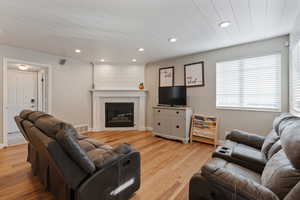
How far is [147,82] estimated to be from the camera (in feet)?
16.9

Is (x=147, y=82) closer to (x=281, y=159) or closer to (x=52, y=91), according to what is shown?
(x=52, y=91)

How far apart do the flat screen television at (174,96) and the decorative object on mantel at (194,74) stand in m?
0.29

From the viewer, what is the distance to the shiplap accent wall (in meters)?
5.04

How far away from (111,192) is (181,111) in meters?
2.76

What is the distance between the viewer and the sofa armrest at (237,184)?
0.92 meters

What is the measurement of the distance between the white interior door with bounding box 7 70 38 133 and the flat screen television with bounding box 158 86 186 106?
174 inches

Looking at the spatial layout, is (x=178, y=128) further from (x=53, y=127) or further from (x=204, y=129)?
(x=53, y=127)

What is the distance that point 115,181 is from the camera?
1.47 m

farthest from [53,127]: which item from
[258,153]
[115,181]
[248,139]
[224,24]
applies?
[224,24]

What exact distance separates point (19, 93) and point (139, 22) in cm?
477

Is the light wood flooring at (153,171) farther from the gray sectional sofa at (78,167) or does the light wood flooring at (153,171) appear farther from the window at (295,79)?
the window at (295,79)

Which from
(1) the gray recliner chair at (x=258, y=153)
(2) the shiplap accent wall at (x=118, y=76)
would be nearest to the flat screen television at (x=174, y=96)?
(2) the shiplap accent wall at (x=118, y=76)

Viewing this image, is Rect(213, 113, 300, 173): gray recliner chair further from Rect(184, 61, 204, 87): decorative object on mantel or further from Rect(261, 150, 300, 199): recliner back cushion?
Rect(184, 61, 204, 87): decorative object on mantel

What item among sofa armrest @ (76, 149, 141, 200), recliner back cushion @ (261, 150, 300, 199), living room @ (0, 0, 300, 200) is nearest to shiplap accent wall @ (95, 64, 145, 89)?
living room @ (0, 0, 300, 200)
